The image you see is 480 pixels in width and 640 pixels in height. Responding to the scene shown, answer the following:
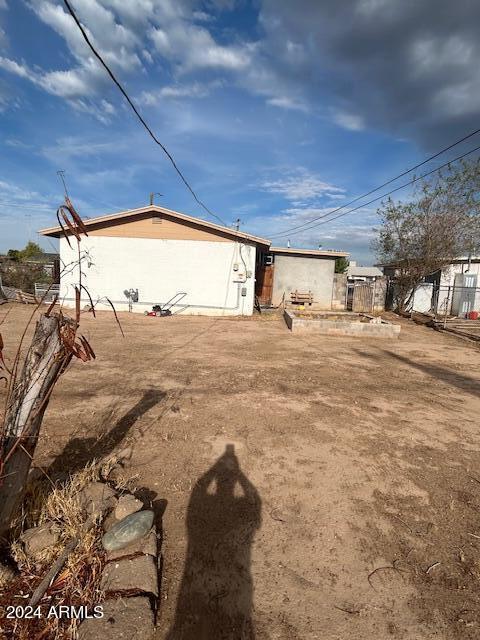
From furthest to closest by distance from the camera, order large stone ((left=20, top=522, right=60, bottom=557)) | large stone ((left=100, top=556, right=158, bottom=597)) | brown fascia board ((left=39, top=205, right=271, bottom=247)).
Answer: brown fascia board ((left=39, top=205, right=271, bottom=247)), large stone ((left=20, top=522, right=60, bottom=557)), large stone ((left=100, top=556, right=158, bottom=597))

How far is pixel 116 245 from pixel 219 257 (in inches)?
182

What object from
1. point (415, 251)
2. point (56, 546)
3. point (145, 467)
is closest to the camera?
point (56, 546)

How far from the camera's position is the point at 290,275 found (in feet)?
66.9

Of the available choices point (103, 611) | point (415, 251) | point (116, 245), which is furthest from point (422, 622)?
point (415, 251)

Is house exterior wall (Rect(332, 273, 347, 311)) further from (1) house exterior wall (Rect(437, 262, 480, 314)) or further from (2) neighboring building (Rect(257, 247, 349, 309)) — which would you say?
(1) house exterior wall (Rect(437, 262, 480, 314))

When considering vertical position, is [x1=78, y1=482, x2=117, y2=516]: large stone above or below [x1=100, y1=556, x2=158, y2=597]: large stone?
above

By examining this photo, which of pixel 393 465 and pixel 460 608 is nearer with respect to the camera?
pixel 460 608

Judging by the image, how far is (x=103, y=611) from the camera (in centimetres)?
199

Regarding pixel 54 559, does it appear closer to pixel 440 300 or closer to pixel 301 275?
pixel 301 275

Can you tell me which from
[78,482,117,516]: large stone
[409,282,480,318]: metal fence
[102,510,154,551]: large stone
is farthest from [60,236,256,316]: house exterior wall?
[102,510,154,551]: large stone

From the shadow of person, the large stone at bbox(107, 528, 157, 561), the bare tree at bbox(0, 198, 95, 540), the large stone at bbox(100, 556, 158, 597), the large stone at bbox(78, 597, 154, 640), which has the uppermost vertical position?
the bare tree at bbox(0, 198, 95, 540)

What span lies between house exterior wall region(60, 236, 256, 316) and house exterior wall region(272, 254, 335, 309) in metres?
4.50

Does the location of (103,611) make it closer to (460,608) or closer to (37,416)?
(37,416)

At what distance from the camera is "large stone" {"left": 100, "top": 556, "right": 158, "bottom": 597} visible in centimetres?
214
